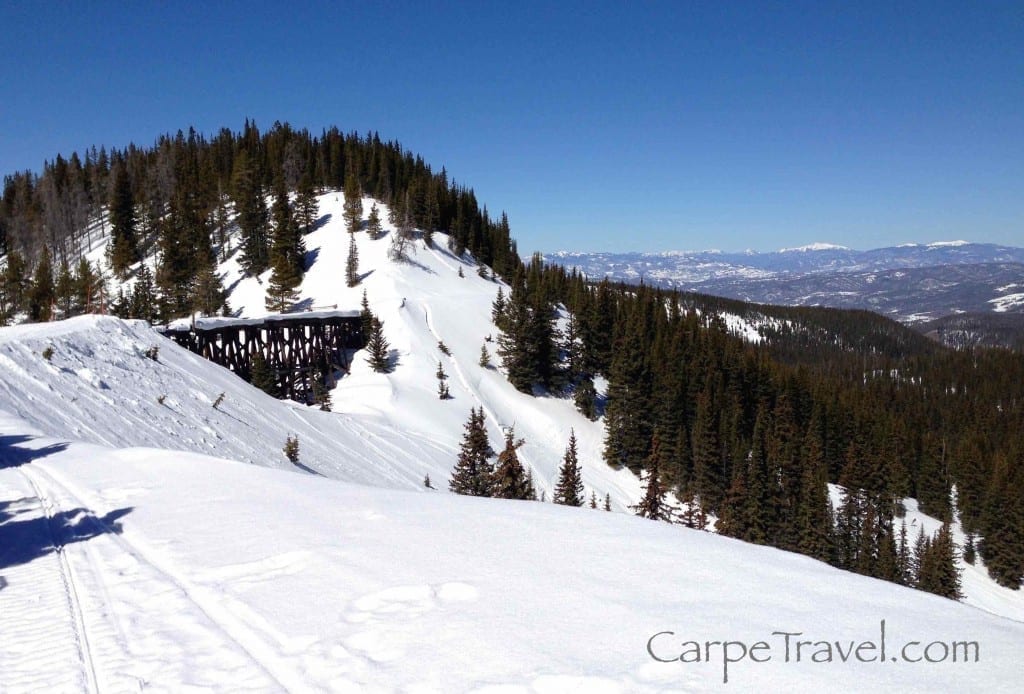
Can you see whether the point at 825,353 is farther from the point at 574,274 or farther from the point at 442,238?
the point at 442,238

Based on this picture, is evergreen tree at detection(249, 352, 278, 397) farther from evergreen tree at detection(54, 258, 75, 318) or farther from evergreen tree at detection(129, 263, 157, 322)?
evergreen tree at detection(54, 258, 75, 318)

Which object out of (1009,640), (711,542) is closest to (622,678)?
(1009,640)

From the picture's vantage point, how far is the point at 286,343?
128ft

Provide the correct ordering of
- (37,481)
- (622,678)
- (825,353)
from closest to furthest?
1. (622,678)
2. (37,481)
3. (825,353)

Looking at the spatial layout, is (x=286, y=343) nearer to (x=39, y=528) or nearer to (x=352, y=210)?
(x=352, y=210)

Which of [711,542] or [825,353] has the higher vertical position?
[711,542]

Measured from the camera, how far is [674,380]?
5175cm

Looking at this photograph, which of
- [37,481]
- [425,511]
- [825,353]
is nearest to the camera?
[425,511]

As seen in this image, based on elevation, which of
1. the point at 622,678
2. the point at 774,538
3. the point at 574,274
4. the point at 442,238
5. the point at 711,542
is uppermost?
the point at 442,238

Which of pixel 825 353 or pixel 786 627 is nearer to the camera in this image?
pixel 786 627

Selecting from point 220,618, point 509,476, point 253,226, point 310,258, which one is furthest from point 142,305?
point 220,618

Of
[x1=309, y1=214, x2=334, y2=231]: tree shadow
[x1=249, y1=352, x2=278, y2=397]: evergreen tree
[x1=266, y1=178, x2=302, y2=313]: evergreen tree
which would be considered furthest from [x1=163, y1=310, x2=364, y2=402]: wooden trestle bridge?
[x1=309, y1=214, x2=334, y2=231]: tree shadow

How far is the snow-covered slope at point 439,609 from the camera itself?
399 cm

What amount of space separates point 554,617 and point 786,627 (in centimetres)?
196
